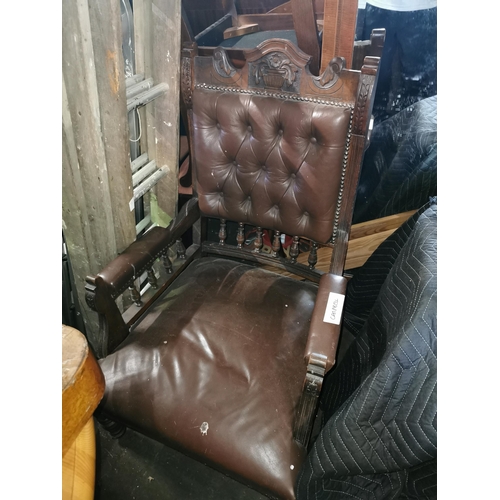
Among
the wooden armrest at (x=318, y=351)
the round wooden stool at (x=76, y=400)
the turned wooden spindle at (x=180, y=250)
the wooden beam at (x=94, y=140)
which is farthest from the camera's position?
the turned wooden spindle at (x=180, y=250)

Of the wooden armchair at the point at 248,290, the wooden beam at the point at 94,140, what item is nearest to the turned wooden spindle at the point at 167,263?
the wooden armchair at the point at 248,290

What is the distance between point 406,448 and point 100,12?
129 centimetres

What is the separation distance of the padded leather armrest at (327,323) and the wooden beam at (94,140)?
0.74 meters

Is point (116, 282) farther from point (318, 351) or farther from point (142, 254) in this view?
point (318, 351)

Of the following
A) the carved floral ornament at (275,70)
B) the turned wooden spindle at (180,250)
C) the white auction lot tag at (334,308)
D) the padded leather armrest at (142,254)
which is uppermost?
the carved floral ornament at (275,70)

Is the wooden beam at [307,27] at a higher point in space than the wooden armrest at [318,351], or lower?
higher

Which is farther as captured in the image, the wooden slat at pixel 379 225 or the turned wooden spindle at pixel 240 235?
the wooden slat at pixel 379 225

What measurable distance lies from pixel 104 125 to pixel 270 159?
1.75ft

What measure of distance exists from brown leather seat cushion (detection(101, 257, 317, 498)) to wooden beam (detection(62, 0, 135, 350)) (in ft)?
1.07

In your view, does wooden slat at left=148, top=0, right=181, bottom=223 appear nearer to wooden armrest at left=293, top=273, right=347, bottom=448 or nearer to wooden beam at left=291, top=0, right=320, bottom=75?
wooden beam at left=291, top=0, right=320, bottom=75

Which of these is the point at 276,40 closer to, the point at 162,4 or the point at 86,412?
the point at 162,4

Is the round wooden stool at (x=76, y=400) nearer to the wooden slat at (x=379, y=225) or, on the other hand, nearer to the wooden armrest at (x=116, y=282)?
the wooden armrest at (x=116, y=282)

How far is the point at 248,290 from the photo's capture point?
1.38 metres

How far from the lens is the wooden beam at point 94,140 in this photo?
101cm
